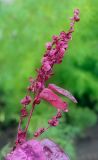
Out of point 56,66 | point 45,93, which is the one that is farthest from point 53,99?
point 56,66

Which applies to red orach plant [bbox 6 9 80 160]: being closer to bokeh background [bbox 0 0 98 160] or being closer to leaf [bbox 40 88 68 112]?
leaf [bbox 40 88 68 112]

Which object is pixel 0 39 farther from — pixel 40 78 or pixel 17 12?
pixel 40 78

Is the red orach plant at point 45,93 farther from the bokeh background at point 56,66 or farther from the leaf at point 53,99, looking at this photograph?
the bokeh background at point 56,66

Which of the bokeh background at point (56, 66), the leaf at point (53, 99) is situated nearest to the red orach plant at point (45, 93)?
the leaf at point (53, 99)

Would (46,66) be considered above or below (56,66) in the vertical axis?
below

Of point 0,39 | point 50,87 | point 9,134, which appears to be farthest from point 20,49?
point 50,87

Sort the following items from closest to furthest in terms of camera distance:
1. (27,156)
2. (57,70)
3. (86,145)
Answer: (27,156) < (86,145) < (57,70)

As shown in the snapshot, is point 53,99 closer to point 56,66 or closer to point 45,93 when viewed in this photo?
point 45,93

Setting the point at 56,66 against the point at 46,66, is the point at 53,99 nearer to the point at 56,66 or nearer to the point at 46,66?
the point at 46,66

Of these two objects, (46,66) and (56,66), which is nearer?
(46,66)
